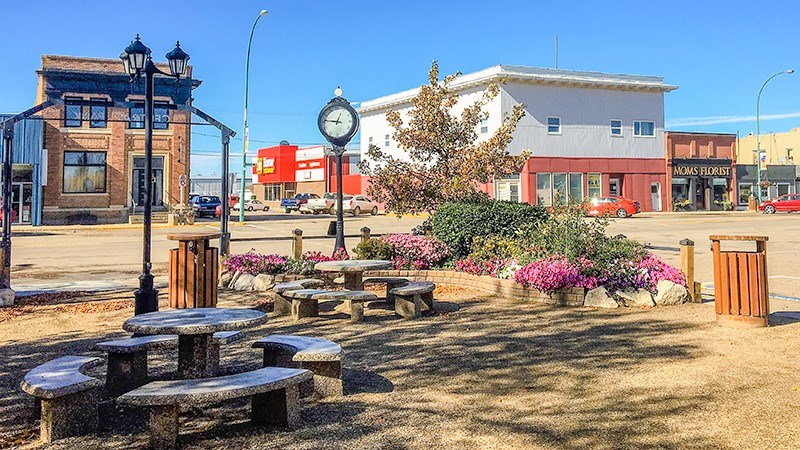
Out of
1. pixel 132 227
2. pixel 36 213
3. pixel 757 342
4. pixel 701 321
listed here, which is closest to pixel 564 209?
pixel 701 321

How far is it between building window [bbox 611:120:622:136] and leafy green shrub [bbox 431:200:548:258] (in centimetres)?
3490

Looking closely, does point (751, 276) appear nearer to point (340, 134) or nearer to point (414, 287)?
point (414, 287)

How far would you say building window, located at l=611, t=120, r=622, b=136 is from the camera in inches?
1741

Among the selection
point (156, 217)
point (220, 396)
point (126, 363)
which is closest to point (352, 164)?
point (156, 217)

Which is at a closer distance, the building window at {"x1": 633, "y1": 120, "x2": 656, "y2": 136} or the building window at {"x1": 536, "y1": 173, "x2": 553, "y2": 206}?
the building window at {"x1": 536, "y1": 173, "x2": 553, "y2": 206}

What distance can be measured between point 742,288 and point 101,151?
3673cm

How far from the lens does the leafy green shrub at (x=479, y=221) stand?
11.8 meters

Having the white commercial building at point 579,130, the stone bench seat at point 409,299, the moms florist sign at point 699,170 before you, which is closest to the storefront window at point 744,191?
the moms florist sign at point 699,170

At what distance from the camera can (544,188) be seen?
42.3 meters

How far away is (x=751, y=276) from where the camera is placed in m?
7.22

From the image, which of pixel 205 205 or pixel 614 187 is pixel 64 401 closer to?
pixel 205 205

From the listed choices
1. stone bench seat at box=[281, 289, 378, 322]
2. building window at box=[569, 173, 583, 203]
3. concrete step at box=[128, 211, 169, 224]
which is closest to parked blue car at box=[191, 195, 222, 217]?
concrete step at box=[128, 211, 169, 224]

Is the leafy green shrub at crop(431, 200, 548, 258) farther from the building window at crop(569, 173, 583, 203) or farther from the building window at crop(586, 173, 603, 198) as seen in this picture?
the building window at crop(586, 173, 603, 198)

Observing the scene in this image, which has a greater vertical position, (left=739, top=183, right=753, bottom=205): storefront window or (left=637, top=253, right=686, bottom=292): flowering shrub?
(left=739, top=183, right=753, bottom=205): storefront window
